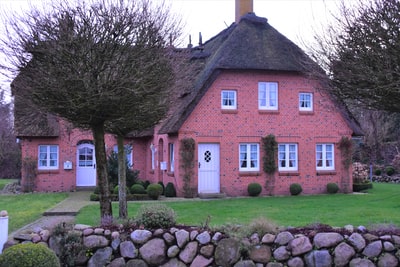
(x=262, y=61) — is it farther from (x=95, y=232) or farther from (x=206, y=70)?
(x=95, y=232)

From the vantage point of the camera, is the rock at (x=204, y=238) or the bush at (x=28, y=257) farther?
the rock at (x=204, y=238)

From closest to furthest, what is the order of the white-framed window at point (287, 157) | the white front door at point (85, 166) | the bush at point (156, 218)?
the bush at point (156, 218) → the white-framed window at point (287, 157) → the white front door at point (85, 166)

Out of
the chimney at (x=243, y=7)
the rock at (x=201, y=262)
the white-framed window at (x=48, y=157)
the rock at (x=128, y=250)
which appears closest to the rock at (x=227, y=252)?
the rock at (x=201, y=262)

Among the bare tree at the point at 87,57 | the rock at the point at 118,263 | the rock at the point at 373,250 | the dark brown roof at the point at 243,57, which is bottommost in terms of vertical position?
the rock at the point at 118,263

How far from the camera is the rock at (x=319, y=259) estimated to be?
25.7 ft

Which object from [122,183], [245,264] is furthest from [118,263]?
[122,183]

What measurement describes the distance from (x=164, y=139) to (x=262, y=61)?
6.08m

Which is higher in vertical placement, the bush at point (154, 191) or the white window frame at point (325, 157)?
the white window frame at point (325, 157)

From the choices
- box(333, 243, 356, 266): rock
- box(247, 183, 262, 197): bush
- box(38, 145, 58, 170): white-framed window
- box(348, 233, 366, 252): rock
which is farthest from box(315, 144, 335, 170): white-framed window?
box(333, 243, 356, 266): rock

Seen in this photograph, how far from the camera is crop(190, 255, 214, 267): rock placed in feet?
26.4

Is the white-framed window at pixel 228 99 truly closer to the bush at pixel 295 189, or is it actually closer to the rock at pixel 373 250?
the bush at pixel 295 189

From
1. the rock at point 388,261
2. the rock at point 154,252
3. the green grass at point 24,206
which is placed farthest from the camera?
the green grass at point 24,206

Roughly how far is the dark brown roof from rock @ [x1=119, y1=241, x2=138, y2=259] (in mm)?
11228

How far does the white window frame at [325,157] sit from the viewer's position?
22.1m
